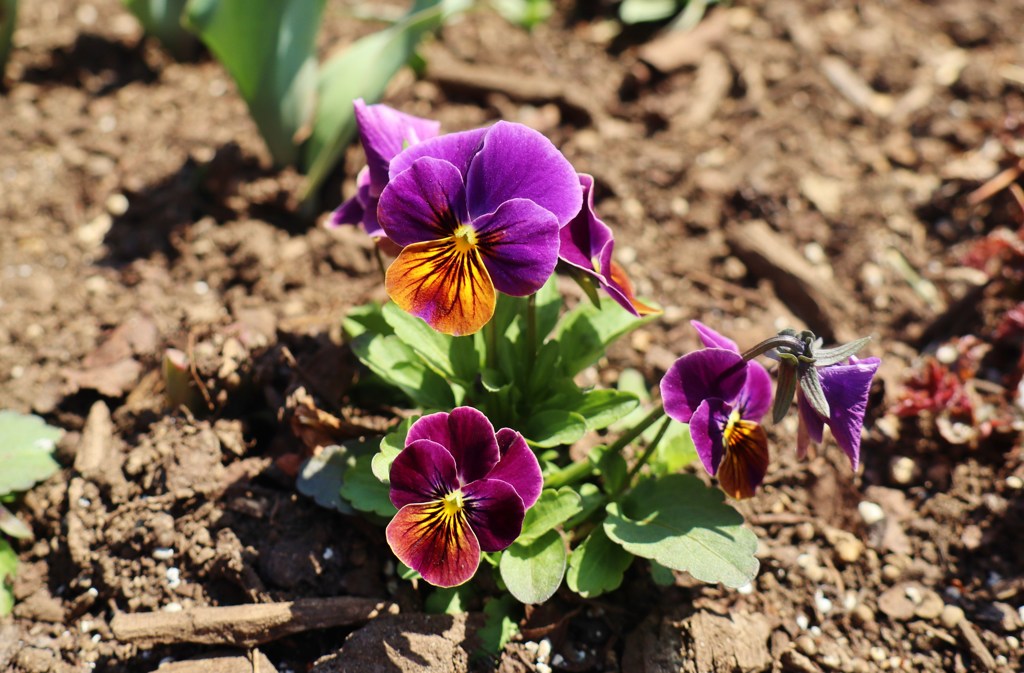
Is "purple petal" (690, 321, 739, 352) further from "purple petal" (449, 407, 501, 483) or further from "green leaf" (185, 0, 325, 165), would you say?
"green leaf" (185, 0, 325, 165)

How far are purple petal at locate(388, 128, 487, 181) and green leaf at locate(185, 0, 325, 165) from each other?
1.57 meters

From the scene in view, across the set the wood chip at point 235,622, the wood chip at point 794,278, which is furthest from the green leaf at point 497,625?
the wood chip at point 794,278

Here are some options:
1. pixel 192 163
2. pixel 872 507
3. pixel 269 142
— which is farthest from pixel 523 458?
pixel 192 163

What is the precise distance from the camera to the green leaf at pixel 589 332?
259cm

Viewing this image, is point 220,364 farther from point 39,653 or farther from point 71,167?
point 71,167

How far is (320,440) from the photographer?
266 centimetres

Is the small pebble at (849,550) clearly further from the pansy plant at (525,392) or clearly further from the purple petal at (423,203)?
the purple petal at (423,203)

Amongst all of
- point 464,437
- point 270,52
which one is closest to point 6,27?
point 270,52

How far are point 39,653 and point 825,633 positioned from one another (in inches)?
84.6

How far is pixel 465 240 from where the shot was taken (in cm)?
199

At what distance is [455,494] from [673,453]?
2.62ft

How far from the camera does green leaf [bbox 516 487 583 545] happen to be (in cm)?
226

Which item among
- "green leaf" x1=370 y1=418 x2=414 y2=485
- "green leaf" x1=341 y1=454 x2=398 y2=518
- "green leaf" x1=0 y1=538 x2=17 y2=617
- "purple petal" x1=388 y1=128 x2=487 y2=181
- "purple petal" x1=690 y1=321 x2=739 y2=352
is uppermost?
"purple petal" x1=388 y1=128 x2=487 y2=181

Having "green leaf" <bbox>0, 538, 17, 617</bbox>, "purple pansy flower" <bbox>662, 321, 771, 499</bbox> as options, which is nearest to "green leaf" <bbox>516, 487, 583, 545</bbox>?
"purple pansy flower" <bbox>662, 321, 771, 499</bbox>
